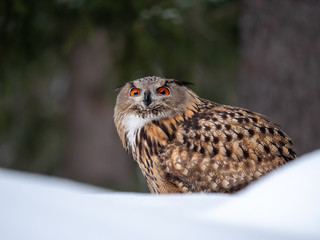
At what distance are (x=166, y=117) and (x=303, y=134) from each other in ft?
6.05

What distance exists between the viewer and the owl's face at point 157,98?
131 inches

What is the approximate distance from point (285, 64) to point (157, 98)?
1.94 m

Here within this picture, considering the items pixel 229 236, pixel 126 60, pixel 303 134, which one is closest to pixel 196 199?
pixel 229 236

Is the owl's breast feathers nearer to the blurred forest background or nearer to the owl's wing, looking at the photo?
the owl's wing

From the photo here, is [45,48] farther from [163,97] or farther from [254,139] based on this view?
[254,139]

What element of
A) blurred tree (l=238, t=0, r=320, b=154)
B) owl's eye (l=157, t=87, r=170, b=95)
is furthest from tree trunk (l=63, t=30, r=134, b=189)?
owl's eye (l=157, t=87, r=170, b=95)

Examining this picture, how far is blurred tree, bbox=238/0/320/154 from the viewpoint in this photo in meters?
4.41

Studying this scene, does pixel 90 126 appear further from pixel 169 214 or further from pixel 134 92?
pixel 169 214

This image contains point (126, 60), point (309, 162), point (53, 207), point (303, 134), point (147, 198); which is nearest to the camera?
point (53, 207)

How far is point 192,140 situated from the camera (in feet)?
10.2

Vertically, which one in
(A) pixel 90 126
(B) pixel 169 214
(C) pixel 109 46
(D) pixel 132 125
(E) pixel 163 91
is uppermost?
(C) pixel 109 46

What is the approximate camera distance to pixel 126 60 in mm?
5094

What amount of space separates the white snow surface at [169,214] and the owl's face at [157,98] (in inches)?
70.6

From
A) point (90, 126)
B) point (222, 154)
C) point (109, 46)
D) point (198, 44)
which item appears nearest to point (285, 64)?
point (198, 44)
